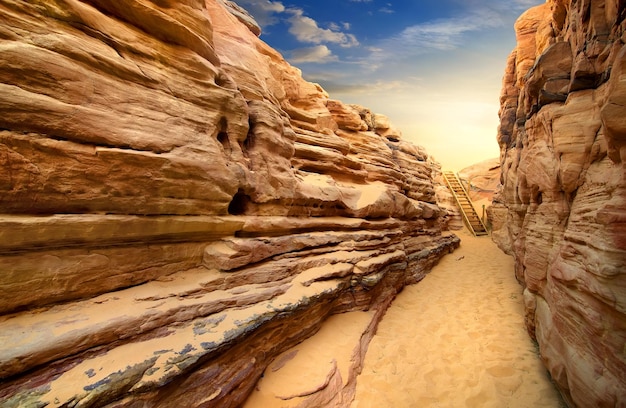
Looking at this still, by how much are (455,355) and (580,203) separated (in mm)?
3436

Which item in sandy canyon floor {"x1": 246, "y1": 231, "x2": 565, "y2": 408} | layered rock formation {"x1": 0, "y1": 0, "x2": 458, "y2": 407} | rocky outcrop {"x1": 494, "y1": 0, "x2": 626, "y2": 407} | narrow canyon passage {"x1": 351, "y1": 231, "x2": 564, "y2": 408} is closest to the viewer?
layered rock formation {"x1": 0, "y1": 0, "x2": 458, "y2": 407}

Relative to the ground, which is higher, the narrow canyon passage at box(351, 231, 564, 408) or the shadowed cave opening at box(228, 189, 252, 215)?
the shadowed cave opening at box(228, 189, 252, 215)

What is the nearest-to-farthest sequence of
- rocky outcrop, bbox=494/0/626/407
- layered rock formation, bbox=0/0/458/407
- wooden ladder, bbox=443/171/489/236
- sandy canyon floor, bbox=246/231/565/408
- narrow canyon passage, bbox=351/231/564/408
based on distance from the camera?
layered rock formation, bbox=0/0/458/407 → rocky outcrop, bbox=494/0/626/407 → sandy canyon floor, bbox=246/231/565/408 → narrow canyon passage, bbox=351/231/564/408 → wooden ladder, bbox=443/171/489/236

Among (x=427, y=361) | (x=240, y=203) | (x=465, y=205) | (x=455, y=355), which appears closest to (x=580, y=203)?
(x=455, y=355)

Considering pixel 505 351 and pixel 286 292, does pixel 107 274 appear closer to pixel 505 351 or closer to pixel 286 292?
pixel 286 292

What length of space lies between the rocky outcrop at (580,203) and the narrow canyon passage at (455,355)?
0.50 m

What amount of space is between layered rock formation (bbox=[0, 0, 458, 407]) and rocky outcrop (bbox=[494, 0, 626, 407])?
3331 millimetres

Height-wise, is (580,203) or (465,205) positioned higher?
(580,203)

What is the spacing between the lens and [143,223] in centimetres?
366

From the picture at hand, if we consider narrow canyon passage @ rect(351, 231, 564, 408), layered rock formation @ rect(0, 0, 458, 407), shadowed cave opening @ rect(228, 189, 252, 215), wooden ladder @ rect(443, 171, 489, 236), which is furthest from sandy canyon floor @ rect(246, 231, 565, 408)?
wooden ladder @ rect(443, 171, 489, 236)

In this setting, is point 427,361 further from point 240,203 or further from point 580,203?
point 240,203

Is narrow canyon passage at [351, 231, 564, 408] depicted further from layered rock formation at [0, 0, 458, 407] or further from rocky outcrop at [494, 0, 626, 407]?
layered rock formation at [0, 0, 458, 407]

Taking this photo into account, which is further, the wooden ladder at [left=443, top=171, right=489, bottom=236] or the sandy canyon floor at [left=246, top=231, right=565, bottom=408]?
the wooden ladder at [left=443, top=171, right=489, bottom=236]

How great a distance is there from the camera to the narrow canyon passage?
4.11 m
